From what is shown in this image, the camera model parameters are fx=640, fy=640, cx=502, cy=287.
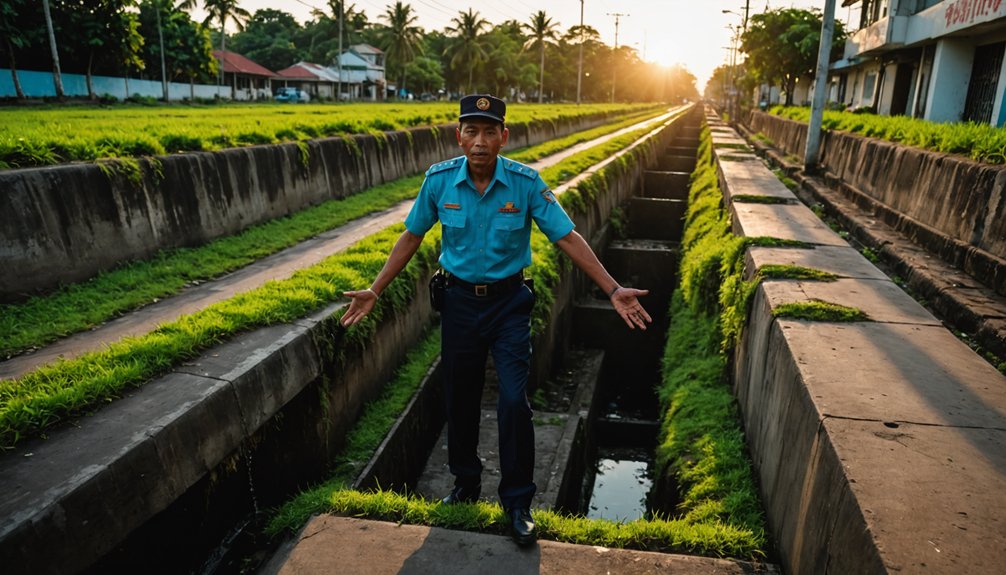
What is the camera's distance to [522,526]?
2.95 metres

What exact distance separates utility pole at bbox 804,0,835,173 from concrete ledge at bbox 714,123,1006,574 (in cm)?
1103

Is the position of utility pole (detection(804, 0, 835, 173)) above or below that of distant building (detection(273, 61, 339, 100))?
below

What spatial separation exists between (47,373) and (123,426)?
0.80 metres

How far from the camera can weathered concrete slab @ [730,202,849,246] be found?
6.46 metres

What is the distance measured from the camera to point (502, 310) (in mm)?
3238

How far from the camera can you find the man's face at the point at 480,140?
3.13 metres

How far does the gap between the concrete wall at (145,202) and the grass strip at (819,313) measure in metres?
5.67

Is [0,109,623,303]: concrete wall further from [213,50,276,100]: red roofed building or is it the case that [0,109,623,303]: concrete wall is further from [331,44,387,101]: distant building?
[331,44,387,101]: distant building

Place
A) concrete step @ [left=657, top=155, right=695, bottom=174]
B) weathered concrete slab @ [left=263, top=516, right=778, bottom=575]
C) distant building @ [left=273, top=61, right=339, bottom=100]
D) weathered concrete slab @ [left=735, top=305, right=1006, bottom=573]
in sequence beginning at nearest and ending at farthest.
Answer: weathered concrete slab @ [left=735, top=305, right=1006, bottom=573] → weathered concrete slab @ [left=263, top=516, right=778, bottom=575] → concrete step @ [left=657, top=155, right=695, bottom=174] → distant building @ [left=273, top=61, right=339, bottom=100]

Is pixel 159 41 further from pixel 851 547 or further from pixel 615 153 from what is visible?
pixel 851 547

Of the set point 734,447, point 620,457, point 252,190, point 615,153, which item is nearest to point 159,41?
point 615,153

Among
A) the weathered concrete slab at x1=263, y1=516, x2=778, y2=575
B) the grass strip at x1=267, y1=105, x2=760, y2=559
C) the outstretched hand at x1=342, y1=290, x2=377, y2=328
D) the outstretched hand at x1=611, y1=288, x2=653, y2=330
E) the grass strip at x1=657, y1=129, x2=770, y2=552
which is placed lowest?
the grass strip at x1=657, y1=129, x2=770, y2=552

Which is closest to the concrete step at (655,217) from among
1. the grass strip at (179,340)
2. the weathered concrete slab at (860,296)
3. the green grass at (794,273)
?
the grass strip at (179,340)

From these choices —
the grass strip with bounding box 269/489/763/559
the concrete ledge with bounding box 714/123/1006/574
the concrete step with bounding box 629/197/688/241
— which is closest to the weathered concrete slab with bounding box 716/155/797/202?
the concrete step with bounding box 629/197/688/241
